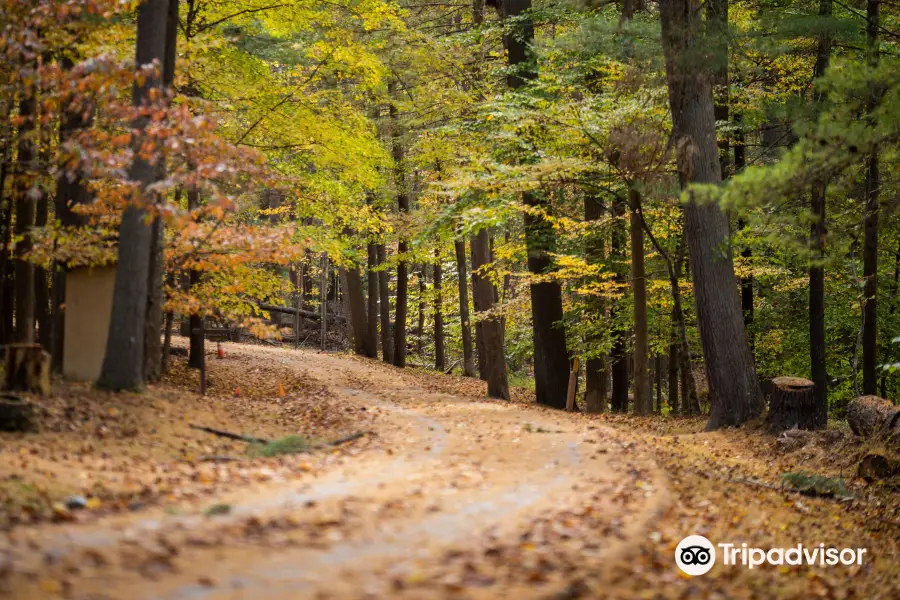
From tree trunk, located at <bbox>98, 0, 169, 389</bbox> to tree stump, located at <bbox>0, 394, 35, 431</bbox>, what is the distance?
1806mm

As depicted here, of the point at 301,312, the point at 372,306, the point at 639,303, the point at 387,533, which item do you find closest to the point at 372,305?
the point at 372,306

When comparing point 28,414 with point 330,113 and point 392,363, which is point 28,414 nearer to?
point 330,113

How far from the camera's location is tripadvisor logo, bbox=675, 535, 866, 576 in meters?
6.66

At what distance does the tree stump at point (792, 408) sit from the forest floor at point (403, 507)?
0.49m

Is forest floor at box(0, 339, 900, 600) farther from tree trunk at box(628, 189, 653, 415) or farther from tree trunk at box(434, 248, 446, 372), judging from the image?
tree trunk at box(434, 248, 446, 372)

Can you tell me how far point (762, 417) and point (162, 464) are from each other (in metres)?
9.99

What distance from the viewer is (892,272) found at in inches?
822

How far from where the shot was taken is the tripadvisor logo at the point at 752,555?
6.66 meters

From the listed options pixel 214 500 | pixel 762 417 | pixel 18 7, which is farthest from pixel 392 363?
A: pixel 214 500

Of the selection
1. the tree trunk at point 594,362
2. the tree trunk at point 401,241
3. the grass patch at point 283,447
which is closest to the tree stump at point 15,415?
the grass patch at point 283,447

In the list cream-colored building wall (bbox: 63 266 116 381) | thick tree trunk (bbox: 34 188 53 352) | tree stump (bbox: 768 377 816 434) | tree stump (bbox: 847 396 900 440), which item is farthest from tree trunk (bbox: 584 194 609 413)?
thick tree trunk (bbox: 34 188 53 352)

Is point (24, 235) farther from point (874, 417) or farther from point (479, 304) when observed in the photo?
point (874, 417)

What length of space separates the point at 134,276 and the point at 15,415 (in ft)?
8.25

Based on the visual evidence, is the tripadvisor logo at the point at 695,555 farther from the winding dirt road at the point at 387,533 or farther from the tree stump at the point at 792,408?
the tree stump at the point at 792,408
